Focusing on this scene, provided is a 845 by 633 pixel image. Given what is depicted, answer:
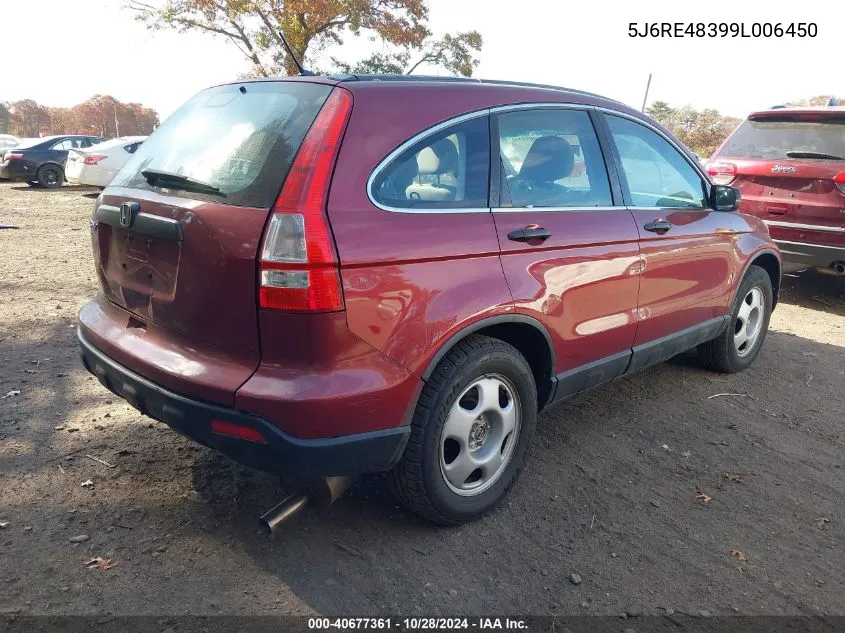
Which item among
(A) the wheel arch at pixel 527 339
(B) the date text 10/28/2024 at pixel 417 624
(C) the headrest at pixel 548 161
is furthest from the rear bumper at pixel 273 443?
(C) the headrest at pixel 548 161

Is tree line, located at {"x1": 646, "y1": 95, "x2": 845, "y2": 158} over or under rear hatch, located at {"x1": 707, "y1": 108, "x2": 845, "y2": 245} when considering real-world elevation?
over

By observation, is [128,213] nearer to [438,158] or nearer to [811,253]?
[438,158]

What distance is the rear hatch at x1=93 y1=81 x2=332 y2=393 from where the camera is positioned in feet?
7.29

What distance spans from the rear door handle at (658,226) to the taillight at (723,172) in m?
3.55

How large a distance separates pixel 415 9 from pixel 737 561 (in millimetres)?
26405

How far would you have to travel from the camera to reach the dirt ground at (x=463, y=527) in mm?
2365

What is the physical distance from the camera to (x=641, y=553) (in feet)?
8.76

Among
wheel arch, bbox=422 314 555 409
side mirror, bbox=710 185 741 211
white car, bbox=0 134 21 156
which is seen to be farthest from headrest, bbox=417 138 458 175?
white car, bbox=0 134 21 156

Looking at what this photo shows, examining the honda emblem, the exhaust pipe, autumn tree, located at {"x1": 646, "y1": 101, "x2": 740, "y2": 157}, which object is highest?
autumn tree, located at {"x1": 646, "y1": 101, "x2": 740, "y2": 157}

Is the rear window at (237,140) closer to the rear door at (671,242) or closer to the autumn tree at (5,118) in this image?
the rear door at (671,242)

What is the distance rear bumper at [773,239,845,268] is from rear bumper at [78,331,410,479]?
5102 millimetres

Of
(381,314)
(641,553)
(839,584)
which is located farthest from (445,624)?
(839,584)

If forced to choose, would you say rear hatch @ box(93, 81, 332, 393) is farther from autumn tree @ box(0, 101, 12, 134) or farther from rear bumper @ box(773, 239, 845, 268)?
autumn tree @ box(0, 101, 12, 134)

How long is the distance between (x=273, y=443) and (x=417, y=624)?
2.62ft
